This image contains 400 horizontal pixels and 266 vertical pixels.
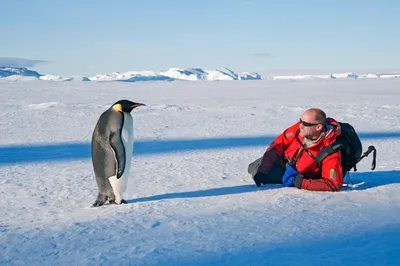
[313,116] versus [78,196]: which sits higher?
[313,116]

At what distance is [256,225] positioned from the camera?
2123mm

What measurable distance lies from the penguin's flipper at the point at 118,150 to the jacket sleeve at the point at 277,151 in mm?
981

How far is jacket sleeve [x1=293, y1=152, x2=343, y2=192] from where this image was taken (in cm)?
278

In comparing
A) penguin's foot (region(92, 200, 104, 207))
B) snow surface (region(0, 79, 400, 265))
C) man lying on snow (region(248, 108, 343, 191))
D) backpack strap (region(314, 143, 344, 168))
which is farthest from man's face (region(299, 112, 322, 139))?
penguin's foot (region(92, 200, 104, 207))

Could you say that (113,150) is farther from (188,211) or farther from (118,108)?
(188,211)

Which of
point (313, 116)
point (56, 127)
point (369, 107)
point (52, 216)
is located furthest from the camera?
point (369, 107)

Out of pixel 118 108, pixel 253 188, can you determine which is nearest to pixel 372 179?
pixel 253 188

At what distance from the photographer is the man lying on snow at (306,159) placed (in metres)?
2.79

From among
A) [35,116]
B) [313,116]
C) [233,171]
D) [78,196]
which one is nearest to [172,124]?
[35,116]

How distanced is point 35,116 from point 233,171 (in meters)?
5.17

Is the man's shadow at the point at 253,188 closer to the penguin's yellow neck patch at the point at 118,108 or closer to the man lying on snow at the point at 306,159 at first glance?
the man lying on snow at the point at 306,159

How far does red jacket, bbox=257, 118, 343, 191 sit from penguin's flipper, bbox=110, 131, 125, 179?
3.24ft

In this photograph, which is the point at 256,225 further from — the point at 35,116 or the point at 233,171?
the point at 35,116

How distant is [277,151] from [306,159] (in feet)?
0.73
